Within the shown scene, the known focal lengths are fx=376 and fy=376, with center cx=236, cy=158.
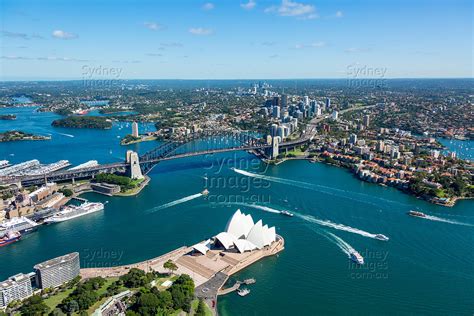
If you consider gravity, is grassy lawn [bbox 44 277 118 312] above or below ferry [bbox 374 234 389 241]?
below

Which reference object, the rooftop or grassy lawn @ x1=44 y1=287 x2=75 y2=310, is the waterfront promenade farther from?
grassy lawn @ x1=44 y1=287 x2=75 y2=310

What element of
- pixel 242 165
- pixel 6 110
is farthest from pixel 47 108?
pixel 242 165

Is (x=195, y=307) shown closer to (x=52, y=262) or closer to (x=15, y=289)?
(x=52, y=262)

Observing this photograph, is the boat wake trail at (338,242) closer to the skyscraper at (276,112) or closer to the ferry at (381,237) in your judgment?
the ferry at (381,237)

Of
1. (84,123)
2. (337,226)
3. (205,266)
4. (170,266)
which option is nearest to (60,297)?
(170,266)

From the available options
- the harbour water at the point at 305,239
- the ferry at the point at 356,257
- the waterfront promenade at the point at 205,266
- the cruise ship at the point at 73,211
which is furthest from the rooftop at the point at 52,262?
the ferry at the point at 356,257

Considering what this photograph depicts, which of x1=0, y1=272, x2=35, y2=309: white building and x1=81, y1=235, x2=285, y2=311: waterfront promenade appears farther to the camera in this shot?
x1=81, y1=235, x2=285, y2=311: waterfront promenade

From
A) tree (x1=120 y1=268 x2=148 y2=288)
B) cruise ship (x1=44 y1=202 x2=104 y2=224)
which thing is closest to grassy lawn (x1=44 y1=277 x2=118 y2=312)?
tree (x1=120 y1=268 x2=148 y2=288)
